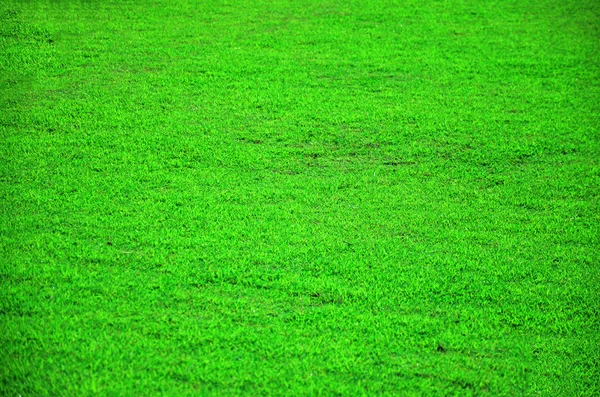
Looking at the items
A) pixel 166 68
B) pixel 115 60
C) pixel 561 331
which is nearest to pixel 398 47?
pixel 166 68

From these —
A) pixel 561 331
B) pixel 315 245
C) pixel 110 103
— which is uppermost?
pixel 110 103

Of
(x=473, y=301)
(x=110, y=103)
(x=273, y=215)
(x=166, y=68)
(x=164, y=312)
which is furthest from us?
(x=166, y=68)

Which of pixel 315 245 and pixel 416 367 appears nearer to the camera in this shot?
pixel 416 367

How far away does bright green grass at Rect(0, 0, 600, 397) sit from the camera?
3807 millimetres

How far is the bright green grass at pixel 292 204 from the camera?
3.81 meters

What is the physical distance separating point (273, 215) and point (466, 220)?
61.9 inches

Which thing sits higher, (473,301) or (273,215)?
(273,215)

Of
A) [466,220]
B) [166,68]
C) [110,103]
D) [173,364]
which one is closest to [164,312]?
[173,364]

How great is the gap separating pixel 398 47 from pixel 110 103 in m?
3.50

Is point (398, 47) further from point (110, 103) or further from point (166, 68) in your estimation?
point (110, 103)

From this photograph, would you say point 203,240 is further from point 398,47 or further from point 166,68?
point 398,47

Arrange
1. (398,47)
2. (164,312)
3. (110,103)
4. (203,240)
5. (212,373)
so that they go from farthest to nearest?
(398,47), (110,103), (203,240), (164,312), (212,373)

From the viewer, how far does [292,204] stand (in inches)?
200

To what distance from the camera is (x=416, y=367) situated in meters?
3.80
